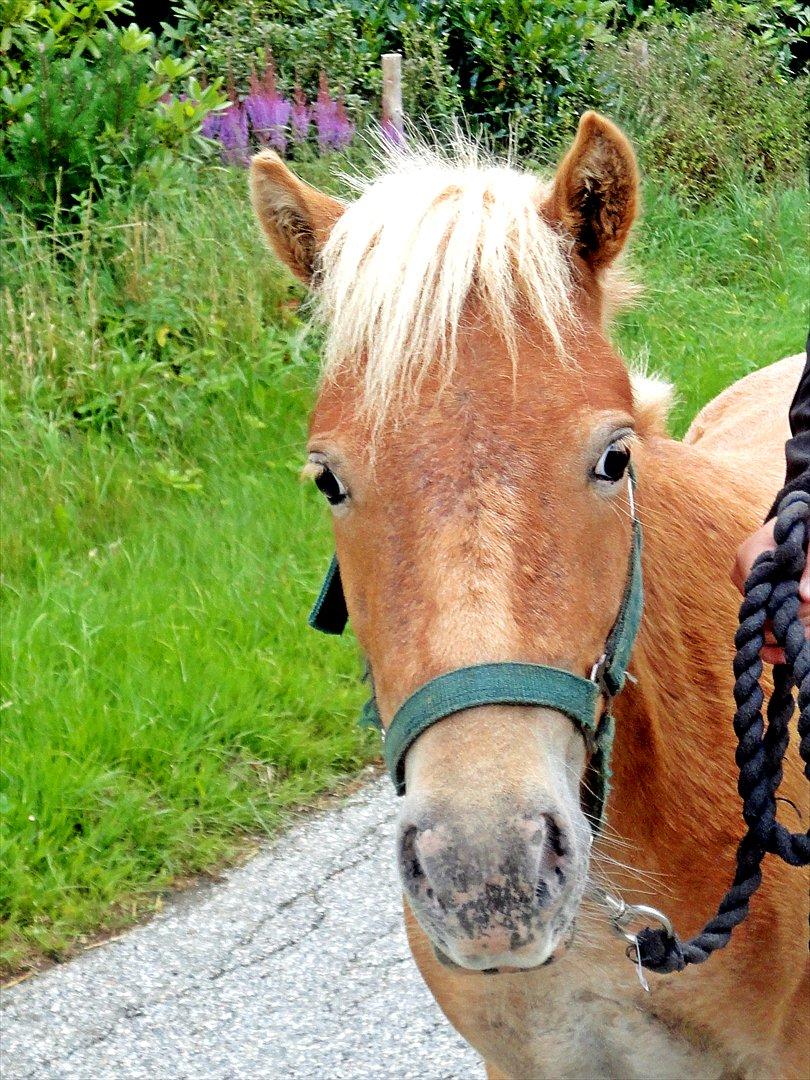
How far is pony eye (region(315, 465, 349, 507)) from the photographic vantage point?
199 centimetres

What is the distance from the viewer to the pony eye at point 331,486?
199cm

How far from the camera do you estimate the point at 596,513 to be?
1910mm

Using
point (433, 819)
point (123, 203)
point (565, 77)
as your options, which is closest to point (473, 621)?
point (433, 819)

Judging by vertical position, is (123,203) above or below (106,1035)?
above

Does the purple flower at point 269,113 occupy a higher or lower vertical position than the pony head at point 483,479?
lower

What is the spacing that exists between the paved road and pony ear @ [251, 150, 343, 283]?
1.93m

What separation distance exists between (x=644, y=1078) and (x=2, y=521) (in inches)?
146

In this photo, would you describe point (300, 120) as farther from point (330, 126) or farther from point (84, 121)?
point (84, 121)

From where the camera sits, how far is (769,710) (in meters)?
2.02

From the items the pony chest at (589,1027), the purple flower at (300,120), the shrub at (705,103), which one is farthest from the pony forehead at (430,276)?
the shrub at (705,103)

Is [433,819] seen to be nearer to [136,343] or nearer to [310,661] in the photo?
[310,661]

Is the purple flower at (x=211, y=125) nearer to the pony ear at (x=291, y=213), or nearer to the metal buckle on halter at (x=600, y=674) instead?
the pony ear at (x=291, y=213)

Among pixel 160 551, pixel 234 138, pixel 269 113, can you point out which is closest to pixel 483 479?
pixel 160 551

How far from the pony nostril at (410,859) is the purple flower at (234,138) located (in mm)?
6643
